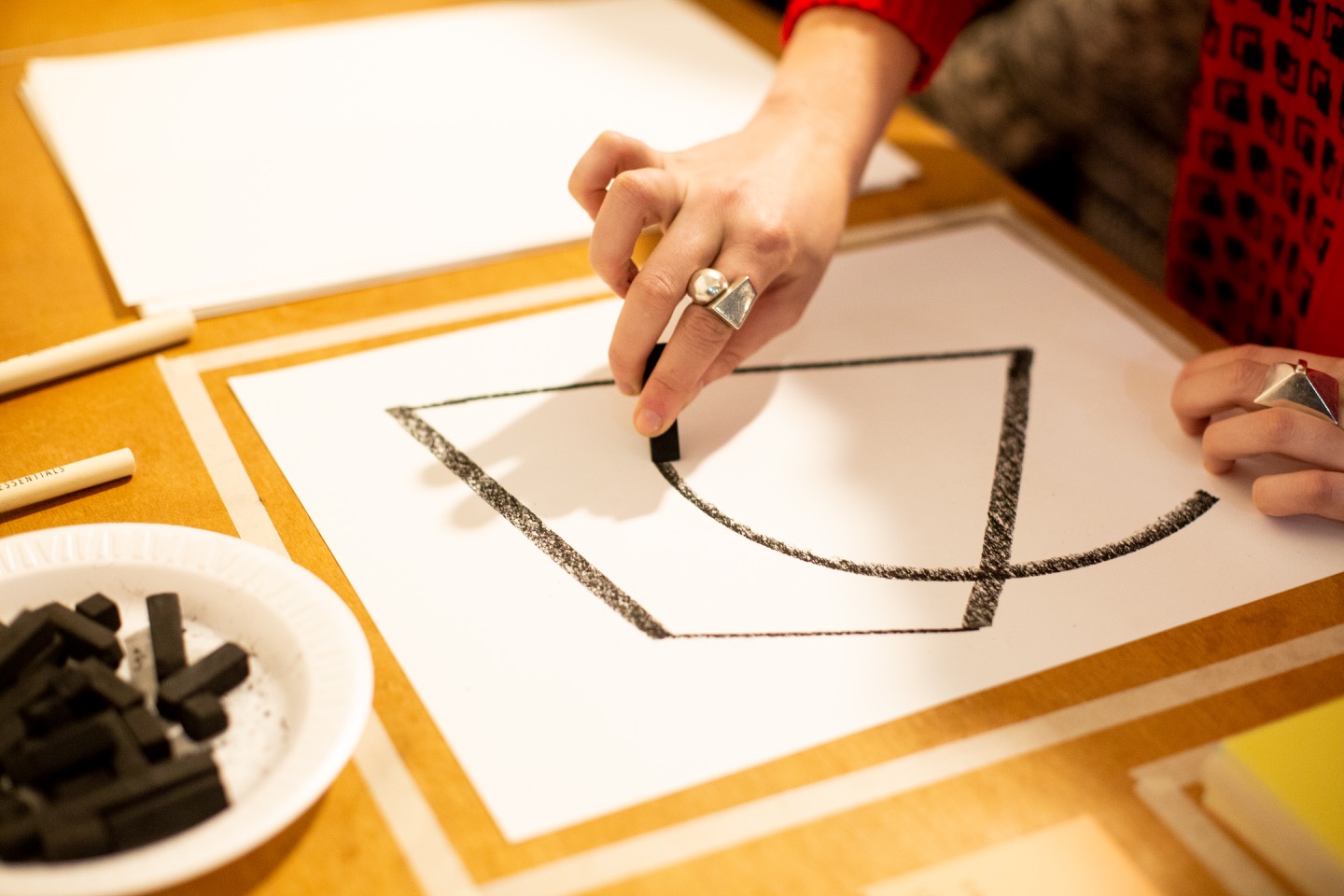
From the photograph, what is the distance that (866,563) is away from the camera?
22.5 inches

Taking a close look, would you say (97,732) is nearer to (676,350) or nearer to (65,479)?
(65,479)

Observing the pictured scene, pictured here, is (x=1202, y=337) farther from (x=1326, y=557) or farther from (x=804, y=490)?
(x=804, y=490)

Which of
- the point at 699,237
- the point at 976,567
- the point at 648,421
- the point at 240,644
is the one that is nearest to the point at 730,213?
the point at 699,237

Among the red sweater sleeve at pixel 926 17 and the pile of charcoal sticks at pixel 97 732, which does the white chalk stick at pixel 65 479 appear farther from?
→ the red sweater sleeve at pixel 926 17

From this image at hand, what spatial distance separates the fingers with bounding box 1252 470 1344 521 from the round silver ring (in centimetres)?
31

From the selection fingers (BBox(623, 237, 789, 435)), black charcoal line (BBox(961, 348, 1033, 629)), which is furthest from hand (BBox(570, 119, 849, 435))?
black charcoal line (BBox(961, 348, 1033, 629))

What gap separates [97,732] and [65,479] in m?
0.20

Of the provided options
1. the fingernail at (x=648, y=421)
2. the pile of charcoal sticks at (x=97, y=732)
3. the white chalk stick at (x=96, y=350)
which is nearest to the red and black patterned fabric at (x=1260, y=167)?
the fingernail at (x=648, y=421)

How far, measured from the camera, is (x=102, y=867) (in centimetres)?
39

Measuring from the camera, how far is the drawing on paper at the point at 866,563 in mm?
542

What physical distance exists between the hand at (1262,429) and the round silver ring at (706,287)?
0.28m

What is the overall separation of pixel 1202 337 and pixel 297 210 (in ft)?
2.09

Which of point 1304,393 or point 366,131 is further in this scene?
point 366,131

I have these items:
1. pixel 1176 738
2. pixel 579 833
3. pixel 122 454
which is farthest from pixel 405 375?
pixel 1176 738
